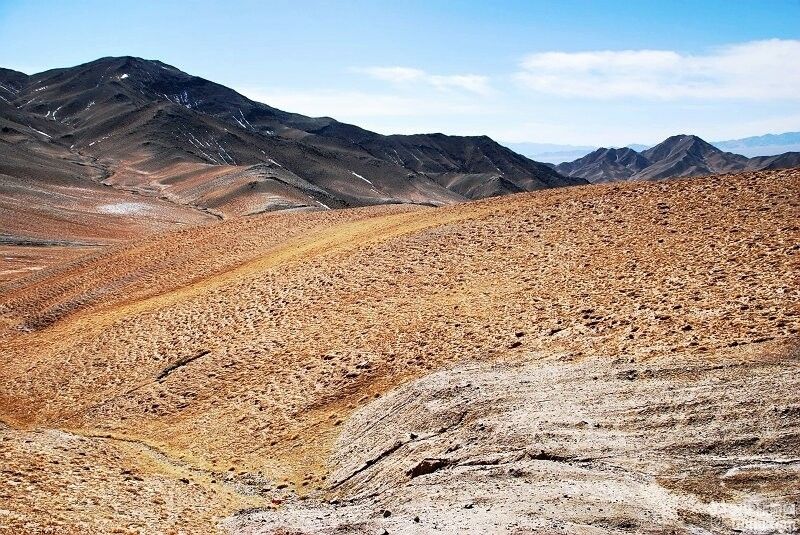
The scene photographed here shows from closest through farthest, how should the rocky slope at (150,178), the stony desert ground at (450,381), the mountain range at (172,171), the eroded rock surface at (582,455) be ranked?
the eroded rock surface at (582,455) → the stony desert ground at (450,381) → the rocky slope at (150,178) → the mountain range at (172,171)

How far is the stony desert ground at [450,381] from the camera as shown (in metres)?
10.5

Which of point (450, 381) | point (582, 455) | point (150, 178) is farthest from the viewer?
point (150, 178)

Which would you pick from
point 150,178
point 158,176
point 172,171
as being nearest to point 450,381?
point 150,178

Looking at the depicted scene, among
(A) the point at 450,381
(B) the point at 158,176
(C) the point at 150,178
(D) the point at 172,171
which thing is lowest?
(A) the point at 450,381

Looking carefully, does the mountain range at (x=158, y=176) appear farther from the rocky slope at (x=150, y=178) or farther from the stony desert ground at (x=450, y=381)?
the stony desert ground at (x=450, y=381)

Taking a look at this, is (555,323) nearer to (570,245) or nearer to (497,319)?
(497,319)

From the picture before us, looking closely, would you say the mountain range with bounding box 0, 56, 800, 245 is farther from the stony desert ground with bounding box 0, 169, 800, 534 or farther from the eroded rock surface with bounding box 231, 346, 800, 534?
the eroded rock surface with bounding box 231, 346, 800, 534

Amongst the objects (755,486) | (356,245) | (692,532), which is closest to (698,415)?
(755,486)

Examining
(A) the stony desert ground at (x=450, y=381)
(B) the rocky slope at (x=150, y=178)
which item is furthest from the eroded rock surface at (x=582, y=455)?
(B) the rocky slope at (x=150, y=178)

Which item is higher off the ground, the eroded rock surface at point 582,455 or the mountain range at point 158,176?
the mountain range at point 158,176

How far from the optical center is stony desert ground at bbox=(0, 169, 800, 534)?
10.5 metres

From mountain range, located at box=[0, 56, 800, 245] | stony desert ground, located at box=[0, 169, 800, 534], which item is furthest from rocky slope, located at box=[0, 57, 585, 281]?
stony desert ground, located at box=[0, 169, 800, 534]

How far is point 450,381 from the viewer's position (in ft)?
50.3

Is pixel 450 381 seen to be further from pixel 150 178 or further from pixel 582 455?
pixel 150 178
